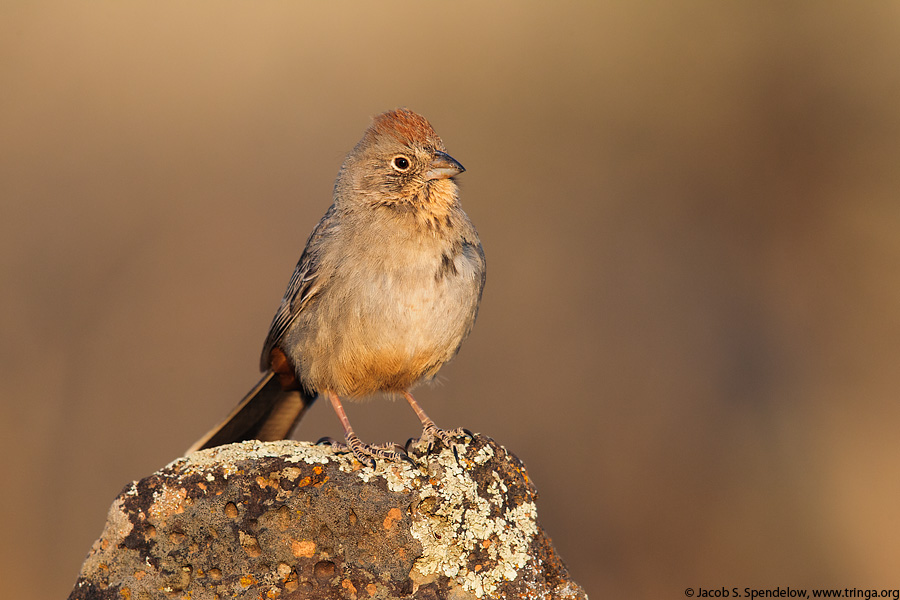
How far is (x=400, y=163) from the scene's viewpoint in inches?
198

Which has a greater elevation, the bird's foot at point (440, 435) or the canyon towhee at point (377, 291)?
the canyon towhee at point (377, 291)

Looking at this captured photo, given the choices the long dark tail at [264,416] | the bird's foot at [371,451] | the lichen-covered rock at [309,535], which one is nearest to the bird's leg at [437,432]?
the bird's foot at [371,451]

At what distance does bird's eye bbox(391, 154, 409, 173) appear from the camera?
501 centimetres

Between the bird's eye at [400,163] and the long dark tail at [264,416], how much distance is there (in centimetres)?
141

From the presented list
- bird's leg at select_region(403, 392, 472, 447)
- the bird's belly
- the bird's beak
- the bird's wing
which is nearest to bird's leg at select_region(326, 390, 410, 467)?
bird's leg at select_region(403, 392, 472, 447)

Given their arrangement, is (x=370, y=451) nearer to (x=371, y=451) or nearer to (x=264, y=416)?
Answer: (x=371, y=451)

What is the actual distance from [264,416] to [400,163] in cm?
165

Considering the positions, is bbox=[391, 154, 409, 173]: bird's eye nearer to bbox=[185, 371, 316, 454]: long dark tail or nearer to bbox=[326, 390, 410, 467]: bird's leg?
bbox=[185, 371, 316, 454]: long dark tail

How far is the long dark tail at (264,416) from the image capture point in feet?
16.5

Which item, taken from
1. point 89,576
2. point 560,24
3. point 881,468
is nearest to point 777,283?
point 881,468

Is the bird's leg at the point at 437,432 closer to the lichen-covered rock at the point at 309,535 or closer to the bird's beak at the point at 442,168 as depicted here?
the lichen-covered rock at the point at 309,535

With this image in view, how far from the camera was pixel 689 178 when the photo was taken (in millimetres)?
9961

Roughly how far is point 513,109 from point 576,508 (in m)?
4.77

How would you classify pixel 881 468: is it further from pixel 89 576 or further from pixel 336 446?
pixel 89 576
